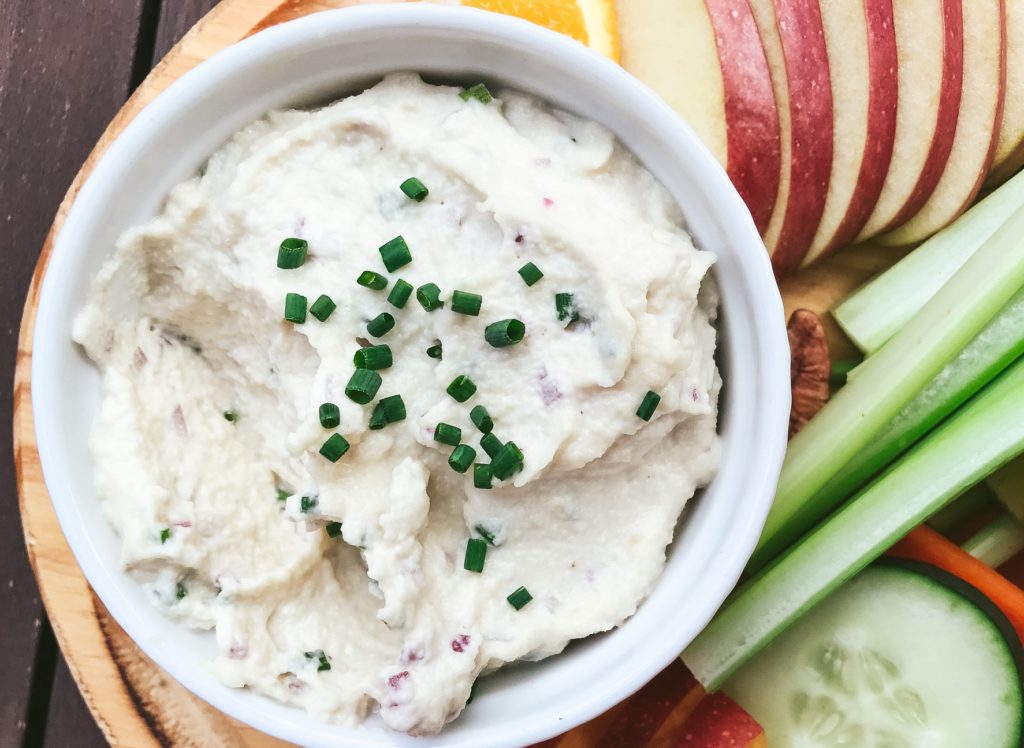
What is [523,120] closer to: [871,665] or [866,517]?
[866,517]

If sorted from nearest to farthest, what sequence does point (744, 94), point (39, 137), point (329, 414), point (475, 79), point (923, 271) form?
point (329, 414) < point (475, 79) < point (744, 94) < point (923, 271) < point (39, 137)

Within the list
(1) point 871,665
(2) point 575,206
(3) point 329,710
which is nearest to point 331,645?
(3) point 329,710

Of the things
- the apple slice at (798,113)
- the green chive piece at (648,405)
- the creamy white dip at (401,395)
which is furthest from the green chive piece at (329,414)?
the apple slice at (798,113)

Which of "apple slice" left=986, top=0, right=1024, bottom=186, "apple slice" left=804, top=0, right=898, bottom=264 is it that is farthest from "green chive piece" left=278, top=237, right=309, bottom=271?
"apple slice" left=986, top=0, right=1024, bottom=186

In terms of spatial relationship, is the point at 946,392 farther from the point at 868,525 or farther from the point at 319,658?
the point at 319,658

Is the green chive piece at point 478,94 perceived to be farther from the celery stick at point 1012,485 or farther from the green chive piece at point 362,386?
the celery stick at point 1012,485

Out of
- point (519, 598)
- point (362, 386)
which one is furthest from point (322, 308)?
point (519, 598)
